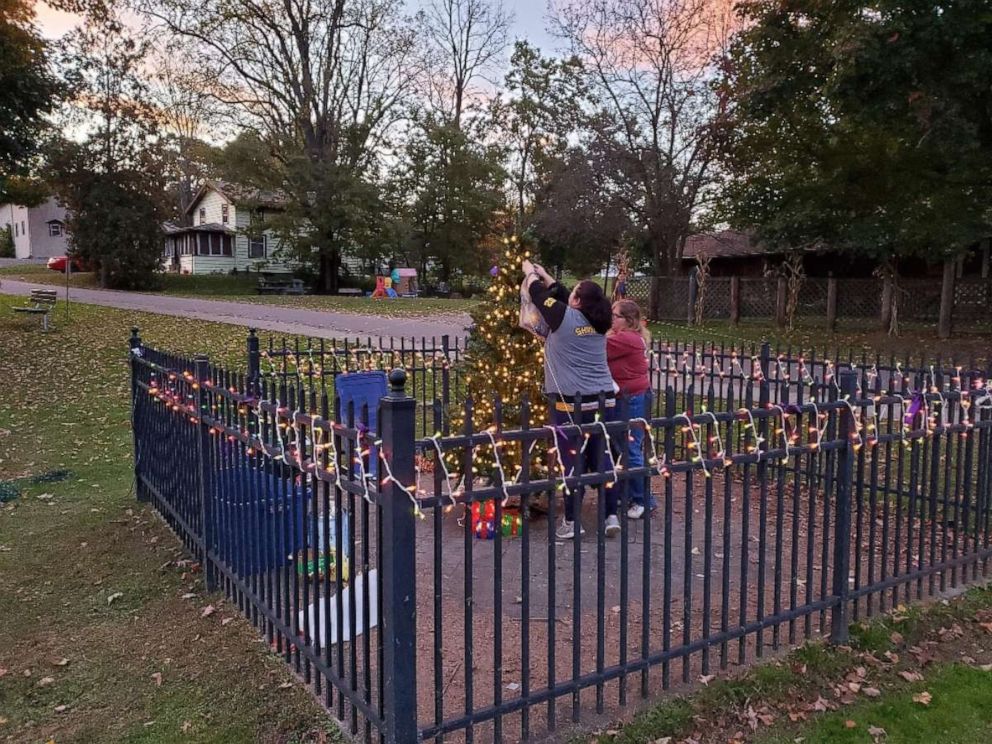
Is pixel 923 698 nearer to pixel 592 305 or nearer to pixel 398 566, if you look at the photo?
pixel 398 566

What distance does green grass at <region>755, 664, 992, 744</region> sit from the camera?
131 inches

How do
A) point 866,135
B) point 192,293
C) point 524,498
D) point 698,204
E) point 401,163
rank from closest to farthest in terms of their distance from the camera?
point 524,498
point 866,135
point 698,204
point 192,293
point 401,163

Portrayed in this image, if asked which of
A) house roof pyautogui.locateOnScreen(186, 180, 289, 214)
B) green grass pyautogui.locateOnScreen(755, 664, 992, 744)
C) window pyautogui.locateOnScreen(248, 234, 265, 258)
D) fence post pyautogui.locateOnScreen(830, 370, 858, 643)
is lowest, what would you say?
green grass pyautogui.locateOnScreen(755, 664, 992, 744)

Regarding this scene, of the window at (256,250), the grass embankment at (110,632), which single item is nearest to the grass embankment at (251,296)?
the window at (256,250)

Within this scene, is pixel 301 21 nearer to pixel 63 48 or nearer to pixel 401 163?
pixel 401 163

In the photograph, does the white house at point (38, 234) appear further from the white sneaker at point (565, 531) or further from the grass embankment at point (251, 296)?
the white sneaker at point (565, 531)

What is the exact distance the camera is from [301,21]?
119ft

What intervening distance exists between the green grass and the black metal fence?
48 cm

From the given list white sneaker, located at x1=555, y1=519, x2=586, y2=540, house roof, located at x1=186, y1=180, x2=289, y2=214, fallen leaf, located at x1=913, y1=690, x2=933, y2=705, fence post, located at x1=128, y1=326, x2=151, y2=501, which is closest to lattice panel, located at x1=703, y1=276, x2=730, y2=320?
house roof, located at x1=186, y1=180, x2=289, y2=214

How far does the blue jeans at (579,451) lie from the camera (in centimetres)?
312

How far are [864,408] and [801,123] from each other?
1750 cm

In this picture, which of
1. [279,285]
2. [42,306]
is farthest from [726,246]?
[42,306]

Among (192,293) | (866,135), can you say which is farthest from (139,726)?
(192,293)

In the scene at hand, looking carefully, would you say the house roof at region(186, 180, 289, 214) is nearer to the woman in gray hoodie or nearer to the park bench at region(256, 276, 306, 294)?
the park bench at region(256, 276, 306, 294)
